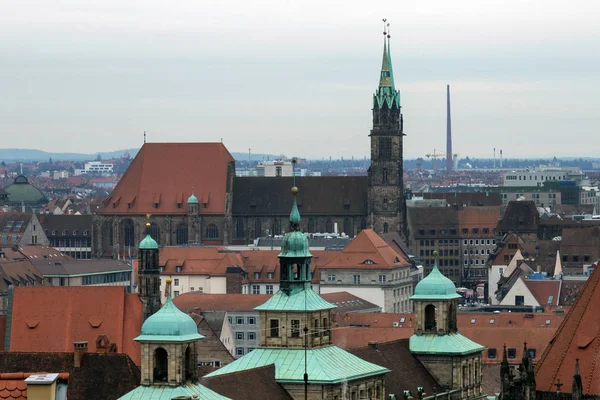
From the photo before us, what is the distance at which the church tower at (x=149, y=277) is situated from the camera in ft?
409

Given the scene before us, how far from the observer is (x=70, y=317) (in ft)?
395

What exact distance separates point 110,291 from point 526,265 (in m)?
72.0

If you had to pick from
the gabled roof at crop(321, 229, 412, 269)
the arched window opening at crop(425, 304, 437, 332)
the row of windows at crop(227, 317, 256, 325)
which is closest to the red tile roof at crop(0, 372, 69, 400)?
the arched window opening at crop(425, 304, 437, 332)

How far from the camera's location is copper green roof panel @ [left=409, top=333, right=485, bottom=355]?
10069cm

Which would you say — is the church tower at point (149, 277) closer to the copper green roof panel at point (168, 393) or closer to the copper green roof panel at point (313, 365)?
the copper green roof panel at point (313, 365)

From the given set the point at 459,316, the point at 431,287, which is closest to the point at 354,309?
the point at 459,316

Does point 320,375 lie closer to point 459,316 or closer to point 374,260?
point 459,316

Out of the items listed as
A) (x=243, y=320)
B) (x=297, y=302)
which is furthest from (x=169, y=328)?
(x=243, y=320)

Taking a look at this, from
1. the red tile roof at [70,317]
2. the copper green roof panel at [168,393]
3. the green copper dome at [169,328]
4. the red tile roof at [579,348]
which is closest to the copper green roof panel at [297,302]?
the red tile roof at [579,348]

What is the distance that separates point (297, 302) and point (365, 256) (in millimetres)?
99487

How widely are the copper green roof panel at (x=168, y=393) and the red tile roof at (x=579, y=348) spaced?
13.8 metres

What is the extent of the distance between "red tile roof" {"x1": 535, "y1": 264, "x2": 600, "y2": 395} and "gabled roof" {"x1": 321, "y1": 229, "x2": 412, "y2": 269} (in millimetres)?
107594

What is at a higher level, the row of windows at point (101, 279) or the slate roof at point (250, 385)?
the row of windows at point (101, 279)

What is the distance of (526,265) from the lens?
187375 mm
